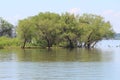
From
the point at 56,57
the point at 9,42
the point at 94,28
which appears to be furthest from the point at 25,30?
the point at 56,57

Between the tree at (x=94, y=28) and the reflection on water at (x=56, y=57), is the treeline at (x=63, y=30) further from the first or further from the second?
the reflection on water at (x=56, y=57)

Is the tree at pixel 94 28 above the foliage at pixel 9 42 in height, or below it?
above

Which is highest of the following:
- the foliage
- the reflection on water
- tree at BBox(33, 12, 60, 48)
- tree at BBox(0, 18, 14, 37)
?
tree at BBox(0, 18, 14, 37)

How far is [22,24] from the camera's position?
341 ft

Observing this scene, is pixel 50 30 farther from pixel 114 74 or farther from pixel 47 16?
pixel 114 74

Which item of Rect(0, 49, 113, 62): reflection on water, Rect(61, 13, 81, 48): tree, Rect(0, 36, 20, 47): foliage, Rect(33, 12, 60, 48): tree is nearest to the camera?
Rect(0, 49, 113, 62): reflection on water

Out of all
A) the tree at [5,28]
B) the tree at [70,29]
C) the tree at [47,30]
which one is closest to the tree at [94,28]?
the tree at [70,29]

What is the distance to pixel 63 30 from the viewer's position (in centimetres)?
10556

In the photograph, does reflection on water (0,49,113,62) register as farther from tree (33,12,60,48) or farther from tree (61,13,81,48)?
tree (61,13,81,48)

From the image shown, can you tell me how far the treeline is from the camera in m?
104

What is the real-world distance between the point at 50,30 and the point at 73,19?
25.5ft

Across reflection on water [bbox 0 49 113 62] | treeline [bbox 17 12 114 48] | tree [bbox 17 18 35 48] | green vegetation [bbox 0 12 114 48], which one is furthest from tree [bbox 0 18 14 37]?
reflection on water [bbox 0 49 113 62]

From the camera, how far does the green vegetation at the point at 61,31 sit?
103562 millimetres

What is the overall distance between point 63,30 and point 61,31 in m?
0.77
